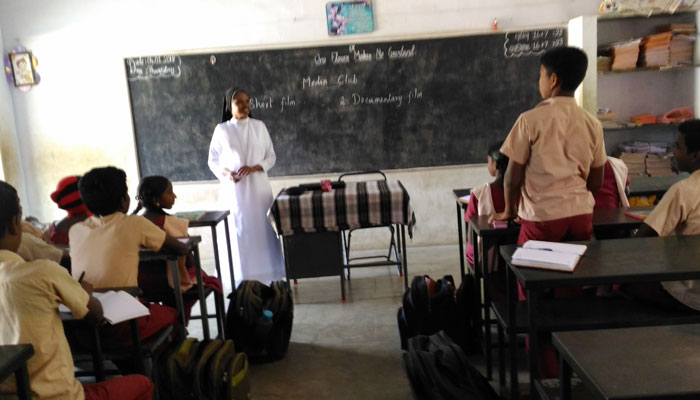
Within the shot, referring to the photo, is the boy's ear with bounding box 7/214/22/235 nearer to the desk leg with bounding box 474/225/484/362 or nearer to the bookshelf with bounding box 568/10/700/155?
the desk leg with bounding box 474/225/484/362

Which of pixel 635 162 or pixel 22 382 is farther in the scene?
pixel 635 162

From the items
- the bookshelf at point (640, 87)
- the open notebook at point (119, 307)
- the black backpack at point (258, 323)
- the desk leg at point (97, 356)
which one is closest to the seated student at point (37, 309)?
the open notebook at point (119, 307)

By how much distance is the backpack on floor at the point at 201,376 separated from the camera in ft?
7.68

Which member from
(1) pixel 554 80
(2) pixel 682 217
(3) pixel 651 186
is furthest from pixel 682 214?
(3) pixel 651 186

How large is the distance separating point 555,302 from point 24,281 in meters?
1.92

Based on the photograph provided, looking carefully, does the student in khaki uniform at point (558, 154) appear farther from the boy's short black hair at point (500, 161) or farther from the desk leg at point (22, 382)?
the desk leg at point (22, 382)

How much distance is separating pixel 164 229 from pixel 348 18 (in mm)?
2911

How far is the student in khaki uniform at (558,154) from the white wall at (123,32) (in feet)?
9.51

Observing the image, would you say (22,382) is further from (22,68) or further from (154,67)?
(22,68)

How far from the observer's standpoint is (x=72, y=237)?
2.38 metres

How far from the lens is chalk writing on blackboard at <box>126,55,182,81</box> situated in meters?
5.04

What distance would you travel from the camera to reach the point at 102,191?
7.77ft

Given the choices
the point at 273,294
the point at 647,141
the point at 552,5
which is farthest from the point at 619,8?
the point at 273,294

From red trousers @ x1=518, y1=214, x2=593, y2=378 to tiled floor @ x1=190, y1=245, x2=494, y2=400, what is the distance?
0.55m
